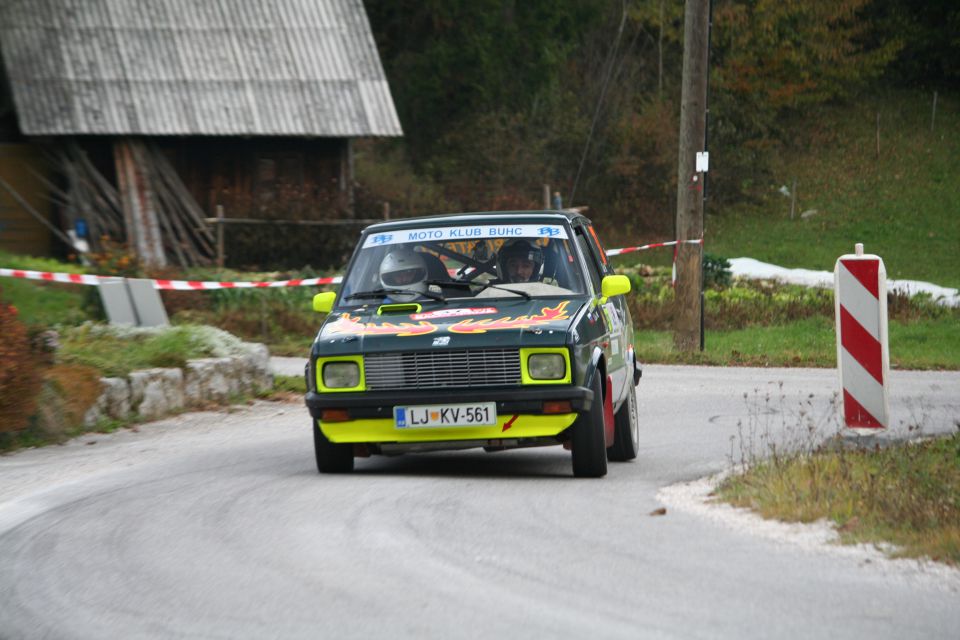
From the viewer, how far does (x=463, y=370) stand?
30.2ft

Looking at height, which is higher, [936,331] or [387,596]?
[387,596]

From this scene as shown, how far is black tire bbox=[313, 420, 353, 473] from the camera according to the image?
9703mm

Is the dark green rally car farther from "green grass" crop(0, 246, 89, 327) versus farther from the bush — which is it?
"green grass" crop(0, 246, 89, 327)

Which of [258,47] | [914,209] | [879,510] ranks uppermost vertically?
[258,47]

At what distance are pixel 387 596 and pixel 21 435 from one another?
635 centimetres

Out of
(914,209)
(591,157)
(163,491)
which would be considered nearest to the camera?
(163,491)

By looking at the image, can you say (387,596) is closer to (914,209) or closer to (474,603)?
(474,603)

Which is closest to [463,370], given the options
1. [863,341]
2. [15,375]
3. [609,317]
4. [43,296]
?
[609,317]

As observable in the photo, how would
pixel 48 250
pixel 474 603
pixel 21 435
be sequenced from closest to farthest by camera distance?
1. pixel 474 603
2. pixel 21 435
3. pixel 48 250

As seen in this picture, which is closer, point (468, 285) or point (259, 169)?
point (468, 285)

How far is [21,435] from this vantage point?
38.5ft

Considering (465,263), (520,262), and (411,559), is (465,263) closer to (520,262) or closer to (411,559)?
(520,262)

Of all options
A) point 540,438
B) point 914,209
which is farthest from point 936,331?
point 914,209

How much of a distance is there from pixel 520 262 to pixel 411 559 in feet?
12.7
